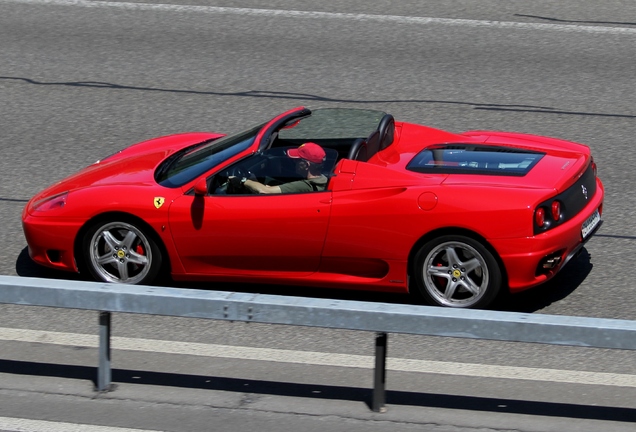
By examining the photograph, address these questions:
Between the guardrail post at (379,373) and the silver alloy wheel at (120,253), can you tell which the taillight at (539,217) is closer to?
the guardrail post at (379,373)

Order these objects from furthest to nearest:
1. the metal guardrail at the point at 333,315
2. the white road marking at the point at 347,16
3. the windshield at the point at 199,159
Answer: the white road marking at the point at 347,16
the windshield at the point at 199,159
the metal guardrail at the point at 333,315

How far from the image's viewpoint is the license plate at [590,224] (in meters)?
6.98

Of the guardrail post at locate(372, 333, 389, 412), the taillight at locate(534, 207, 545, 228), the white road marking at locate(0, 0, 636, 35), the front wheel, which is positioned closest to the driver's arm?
the front wheel

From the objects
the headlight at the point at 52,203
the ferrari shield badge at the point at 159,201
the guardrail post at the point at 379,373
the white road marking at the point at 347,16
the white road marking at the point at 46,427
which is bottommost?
the white road marking at the point at 46,427

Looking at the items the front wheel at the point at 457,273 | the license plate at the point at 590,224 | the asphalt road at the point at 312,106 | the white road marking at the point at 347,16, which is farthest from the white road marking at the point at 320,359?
the white road marking at the point at 347,16

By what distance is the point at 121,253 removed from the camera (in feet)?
23.8

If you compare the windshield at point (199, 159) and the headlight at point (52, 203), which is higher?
the windshield at point (199, 159)

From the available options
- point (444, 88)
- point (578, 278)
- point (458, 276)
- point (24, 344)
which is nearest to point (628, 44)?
point (444, 88)

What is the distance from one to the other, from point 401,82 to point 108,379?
6.63m

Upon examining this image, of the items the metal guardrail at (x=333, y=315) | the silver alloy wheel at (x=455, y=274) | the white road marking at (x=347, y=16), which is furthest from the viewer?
the white road marking at (x=347, y=16)

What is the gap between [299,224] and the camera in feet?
22.6

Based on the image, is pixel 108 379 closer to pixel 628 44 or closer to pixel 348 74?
pixel 348 74

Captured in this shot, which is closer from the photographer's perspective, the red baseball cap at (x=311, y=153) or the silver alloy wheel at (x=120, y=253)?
the red baseball cap at (x=311, y=153)

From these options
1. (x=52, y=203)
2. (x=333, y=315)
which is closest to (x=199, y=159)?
(x=52, y=203)
